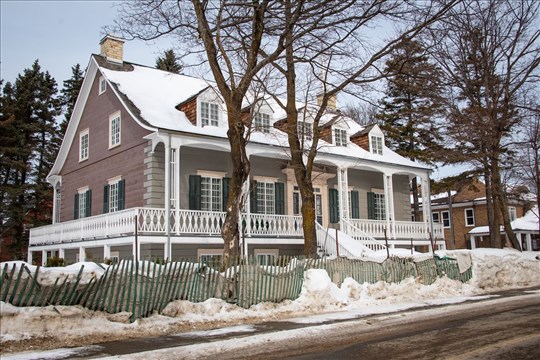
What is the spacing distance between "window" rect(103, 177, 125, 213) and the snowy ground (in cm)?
1084

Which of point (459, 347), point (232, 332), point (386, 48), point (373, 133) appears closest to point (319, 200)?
point (373, 133)

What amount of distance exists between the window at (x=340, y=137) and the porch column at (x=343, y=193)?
2.74 m

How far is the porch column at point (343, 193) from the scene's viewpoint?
23.3 meters

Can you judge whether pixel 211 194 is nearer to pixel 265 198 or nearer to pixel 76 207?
pixel 265 198

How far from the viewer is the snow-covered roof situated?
20188 mm

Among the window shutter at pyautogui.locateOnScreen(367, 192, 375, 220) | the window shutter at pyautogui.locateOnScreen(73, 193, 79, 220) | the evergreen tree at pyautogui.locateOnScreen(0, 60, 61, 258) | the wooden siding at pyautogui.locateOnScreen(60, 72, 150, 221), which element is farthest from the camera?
the evergreen tree at pyautogui.locateOnScreen(0, 60, 61, 258)

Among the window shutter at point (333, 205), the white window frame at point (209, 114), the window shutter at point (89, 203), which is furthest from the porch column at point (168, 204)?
the window shutter at point (333, 205)

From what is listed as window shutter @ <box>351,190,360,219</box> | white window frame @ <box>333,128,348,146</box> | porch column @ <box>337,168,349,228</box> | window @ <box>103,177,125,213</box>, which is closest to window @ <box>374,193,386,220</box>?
window shutter @ <box>351,190,360,219</box>

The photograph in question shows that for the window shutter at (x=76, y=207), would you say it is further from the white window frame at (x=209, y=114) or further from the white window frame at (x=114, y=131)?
the white window frame at (x=209, y=114)

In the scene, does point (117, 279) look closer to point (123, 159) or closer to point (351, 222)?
point (123, 159)

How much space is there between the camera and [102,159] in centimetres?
2358

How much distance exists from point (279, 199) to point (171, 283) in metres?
12.5

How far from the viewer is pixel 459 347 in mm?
7688

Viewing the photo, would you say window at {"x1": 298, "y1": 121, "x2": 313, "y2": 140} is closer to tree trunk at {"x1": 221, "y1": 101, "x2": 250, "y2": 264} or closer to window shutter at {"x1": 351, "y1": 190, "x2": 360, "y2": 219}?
tree trunk at {"x1": 221, "y1": 101, "x2": 250, "y2": 264}
